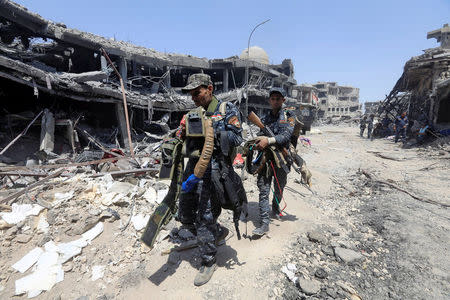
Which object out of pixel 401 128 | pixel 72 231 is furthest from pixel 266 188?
pixel 401 128

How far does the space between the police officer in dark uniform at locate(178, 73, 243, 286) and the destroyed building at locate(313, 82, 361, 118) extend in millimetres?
42983

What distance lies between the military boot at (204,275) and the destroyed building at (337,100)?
43.4 m

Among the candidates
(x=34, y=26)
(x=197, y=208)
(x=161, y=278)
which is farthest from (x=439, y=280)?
(x=34, y=26)

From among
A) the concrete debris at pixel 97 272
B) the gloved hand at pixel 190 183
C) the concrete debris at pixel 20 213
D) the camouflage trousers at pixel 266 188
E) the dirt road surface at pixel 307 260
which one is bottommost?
the concrete debris at pixel 97 272

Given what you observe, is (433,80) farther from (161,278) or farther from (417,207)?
(161,278)

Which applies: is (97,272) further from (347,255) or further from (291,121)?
(291,121)

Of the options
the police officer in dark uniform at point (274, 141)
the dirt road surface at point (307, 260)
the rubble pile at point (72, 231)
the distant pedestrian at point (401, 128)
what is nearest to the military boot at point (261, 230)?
the police officer in dark uniform at point (274, 141)

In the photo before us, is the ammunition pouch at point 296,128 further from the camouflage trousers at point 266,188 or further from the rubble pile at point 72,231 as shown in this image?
the rubble pile at point 72,231

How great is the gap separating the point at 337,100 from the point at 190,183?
1975 inches

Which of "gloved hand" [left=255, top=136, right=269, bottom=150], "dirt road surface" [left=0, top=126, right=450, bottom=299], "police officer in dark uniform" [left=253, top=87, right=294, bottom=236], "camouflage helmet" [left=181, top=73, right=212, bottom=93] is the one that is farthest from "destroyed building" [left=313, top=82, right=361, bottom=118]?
"camouflage helmet" [left=181, top=73, right=212, bottom=93]

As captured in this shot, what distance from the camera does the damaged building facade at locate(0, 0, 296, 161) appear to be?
7.81 m

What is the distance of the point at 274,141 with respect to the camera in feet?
10.3

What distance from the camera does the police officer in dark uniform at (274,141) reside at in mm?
3189

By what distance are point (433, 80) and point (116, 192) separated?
17196mm
